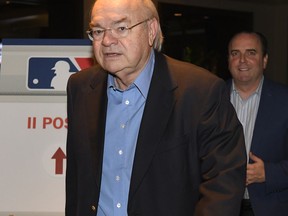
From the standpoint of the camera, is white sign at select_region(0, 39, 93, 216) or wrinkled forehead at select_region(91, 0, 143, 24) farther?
white sign at select_region(0, 39, 93, 216)

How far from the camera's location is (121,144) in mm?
1989

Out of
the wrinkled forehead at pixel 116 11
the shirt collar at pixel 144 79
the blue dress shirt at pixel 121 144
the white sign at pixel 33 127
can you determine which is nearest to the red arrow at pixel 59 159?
the white sign at pixel 33 127

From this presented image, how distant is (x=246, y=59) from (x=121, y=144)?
4.74ft

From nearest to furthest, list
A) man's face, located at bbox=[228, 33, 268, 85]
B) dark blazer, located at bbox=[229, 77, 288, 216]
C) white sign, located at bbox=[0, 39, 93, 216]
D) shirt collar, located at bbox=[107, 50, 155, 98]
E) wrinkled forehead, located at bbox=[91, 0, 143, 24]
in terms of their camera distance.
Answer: wrinkled forehead, located at bbox=[91, 0, 143, 24] → shirt collar, located at bbox=[107, 50, 155, 98] → white sign, located at bbox=[0, 39, 93, 216] → dark blazer, located at bbox=[229, 77, 288, 216] → man's face, located at bbox=[228, 33, 268, 85]

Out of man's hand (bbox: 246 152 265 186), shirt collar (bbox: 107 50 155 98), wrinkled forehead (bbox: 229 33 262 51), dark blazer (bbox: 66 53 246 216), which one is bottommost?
man's hand (bbox: 246 152 265 186)

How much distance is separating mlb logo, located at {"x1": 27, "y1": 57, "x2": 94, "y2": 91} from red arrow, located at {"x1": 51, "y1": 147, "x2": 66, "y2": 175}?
1.06 feet

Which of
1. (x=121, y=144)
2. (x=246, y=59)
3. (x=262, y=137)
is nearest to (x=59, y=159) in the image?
(x=121, y=144)

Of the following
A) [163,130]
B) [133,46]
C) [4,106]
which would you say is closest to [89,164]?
[163,130]

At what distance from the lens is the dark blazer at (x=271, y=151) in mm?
2967

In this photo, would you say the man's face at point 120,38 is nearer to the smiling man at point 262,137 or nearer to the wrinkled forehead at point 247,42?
the smiling man at point 262,137

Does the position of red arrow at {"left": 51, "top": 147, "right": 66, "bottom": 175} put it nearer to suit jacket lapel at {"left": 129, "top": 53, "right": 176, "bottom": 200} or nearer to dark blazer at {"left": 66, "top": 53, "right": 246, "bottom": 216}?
dark blazer at {"left": 66, "top": 53, "right": 246, "bottom": 216}

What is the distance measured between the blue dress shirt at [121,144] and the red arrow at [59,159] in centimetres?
87

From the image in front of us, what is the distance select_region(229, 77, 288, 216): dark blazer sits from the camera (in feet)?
9.73

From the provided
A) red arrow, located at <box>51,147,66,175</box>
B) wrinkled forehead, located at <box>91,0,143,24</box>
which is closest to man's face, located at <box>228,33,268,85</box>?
red arrow, located at <box>51,147,66,175</box>
